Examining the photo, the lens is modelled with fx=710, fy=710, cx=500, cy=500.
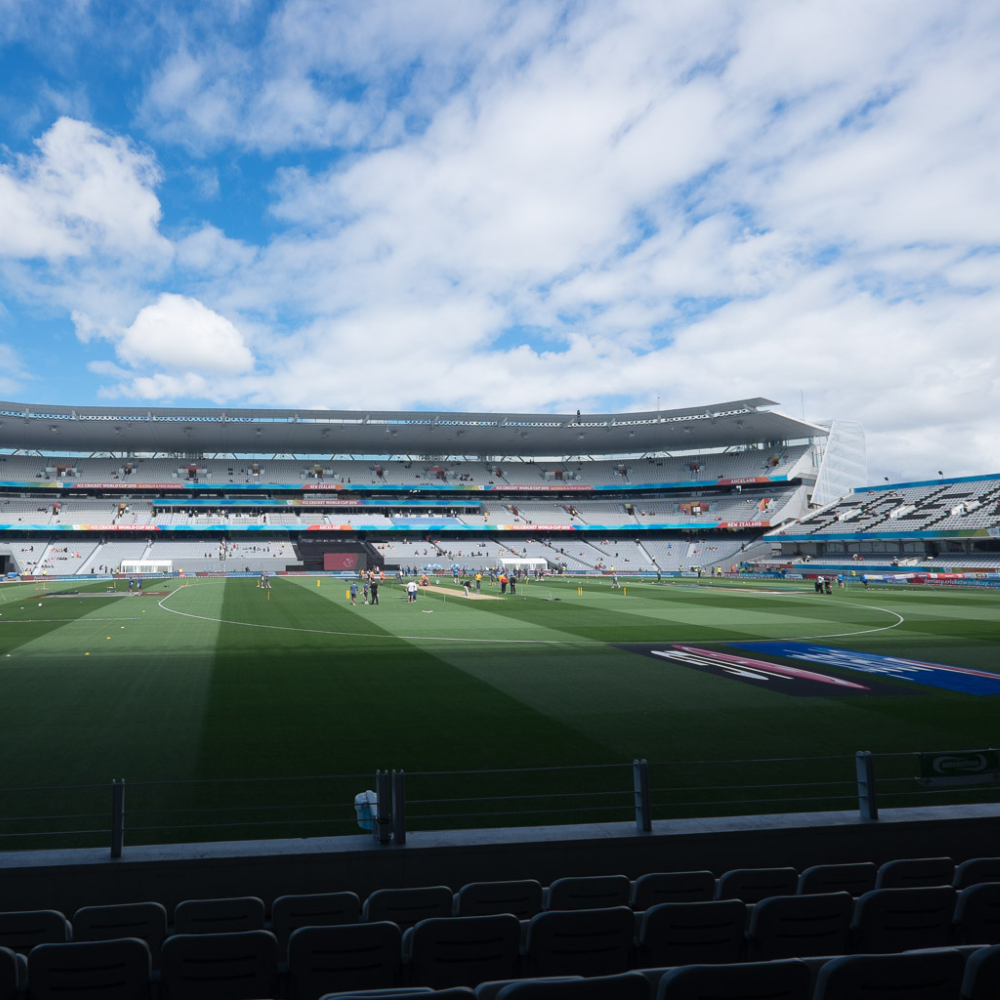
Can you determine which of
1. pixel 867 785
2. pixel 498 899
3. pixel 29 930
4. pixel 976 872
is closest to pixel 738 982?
pixel 498 899

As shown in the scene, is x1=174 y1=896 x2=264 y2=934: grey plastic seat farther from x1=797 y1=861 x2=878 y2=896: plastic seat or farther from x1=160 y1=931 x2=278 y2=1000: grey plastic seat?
x1=797 y1=861 x2=878 y2=896: plastic seat

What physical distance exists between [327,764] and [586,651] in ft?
41.2

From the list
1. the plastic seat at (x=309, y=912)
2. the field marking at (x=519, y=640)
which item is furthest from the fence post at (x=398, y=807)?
the field marking at (x=519, y=640)

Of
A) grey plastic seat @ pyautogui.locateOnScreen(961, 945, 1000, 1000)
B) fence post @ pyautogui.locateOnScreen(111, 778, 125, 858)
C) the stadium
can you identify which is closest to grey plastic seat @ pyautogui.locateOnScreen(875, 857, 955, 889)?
the stadium

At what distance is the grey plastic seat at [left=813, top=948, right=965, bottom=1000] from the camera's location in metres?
3.23

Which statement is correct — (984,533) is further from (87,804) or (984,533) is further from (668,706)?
(87,804)

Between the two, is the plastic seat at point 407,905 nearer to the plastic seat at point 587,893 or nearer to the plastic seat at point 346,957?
the plastic seat at point 587,893

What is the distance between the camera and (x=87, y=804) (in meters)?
8.99

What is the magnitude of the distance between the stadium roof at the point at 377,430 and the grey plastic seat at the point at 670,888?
79.3 m

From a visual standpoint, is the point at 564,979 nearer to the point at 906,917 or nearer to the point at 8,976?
the point at 8,976

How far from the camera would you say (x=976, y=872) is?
564cm

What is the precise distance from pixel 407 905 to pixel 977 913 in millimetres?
3827

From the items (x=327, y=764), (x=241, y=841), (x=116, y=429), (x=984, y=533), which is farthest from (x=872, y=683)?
(x=116, y=429)

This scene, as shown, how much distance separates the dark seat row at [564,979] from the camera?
9.89ft
